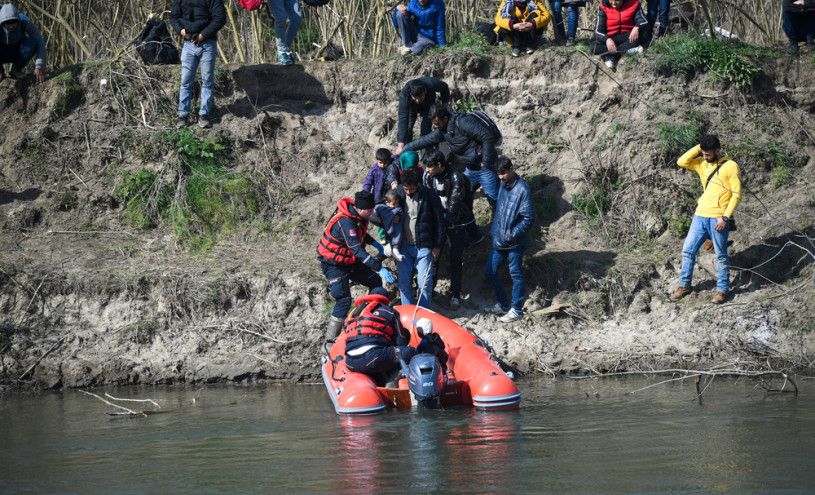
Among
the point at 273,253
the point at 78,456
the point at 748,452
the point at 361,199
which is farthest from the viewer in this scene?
the point at 273,253

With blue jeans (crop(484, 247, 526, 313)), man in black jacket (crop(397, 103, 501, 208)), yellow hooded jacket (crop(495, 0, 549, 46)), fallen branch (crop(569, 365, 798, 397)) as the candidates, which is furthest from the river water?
yellow hooded jacket (crop(495, 0, 549, 46))

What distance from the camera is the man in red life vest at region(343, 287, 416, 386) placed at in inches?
331

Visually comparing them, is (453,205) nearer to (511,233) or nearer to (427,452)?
(511,233)

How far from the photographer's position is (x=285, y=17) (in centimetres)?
1271

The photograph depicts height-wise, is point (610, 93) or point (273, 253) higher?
point (610, 93)

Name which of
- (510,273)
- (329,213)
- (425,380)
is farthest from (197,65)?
(425,380)

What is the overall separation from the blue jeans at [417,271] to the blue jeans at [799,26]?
7.17m

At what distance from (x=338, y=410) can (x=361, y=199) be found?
8.42ft

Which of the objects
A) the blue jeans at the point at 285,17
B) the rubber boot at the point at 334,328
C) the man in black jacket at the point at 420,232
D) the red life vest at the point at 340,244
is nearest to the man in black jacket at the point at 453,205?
the man in black jacket at the point at 420,232

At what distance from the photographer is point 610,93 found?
12914mm

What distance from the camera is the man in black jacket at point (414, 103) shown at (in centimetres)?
1101

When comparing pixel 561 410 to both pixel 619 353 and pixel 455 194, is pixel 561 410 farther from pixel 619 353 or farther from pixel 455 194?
pixel 455 194

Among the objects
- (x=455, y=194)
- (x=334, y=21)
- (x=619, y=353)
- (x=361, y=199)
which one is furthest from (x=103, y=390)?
(x=334, y=21)

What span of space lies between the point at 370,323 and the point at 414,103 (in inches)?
153
